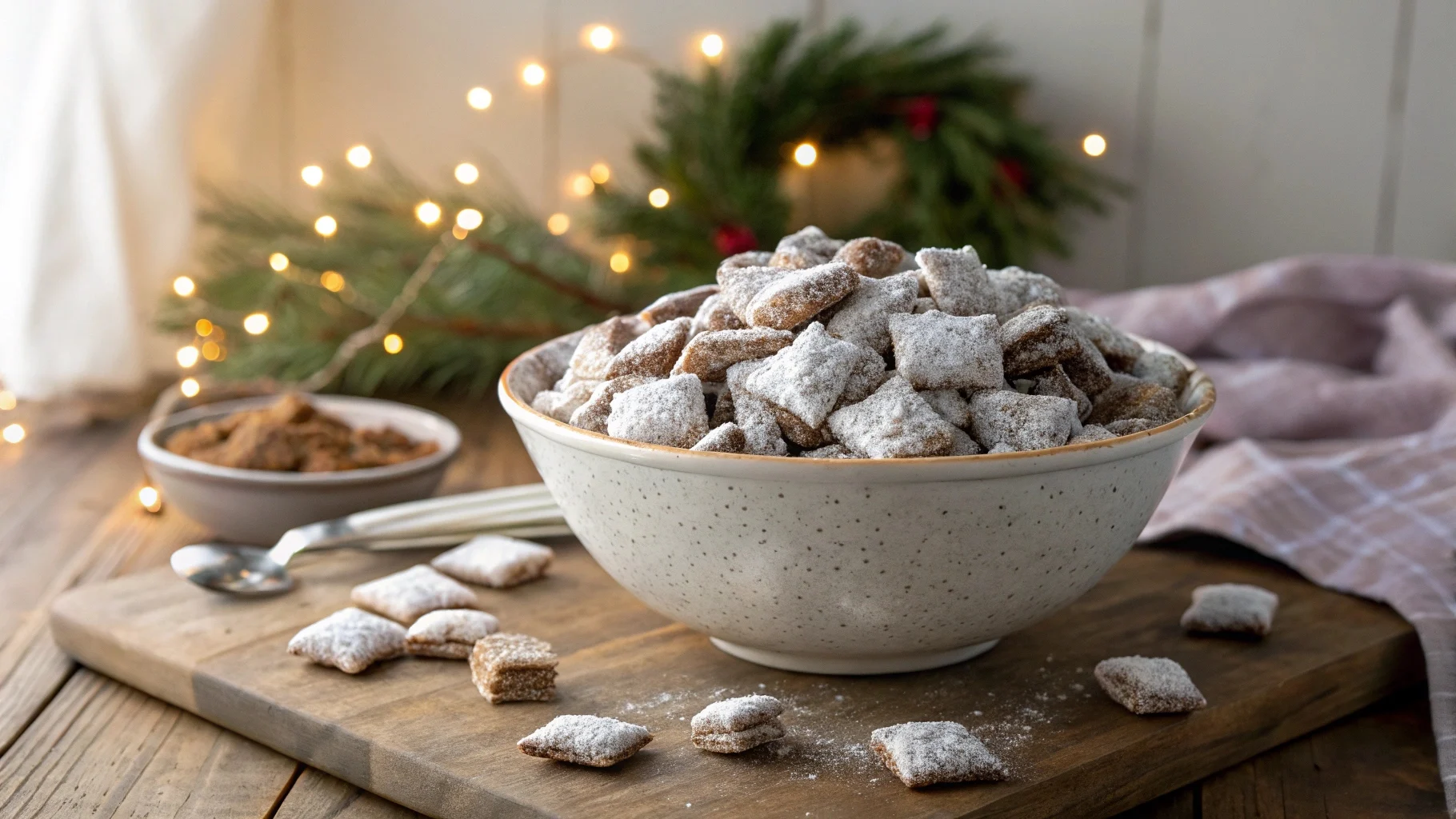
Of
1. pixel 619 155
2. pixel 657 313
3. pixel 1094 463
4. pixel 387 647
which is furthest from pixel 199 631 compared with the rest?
pixel 619 155

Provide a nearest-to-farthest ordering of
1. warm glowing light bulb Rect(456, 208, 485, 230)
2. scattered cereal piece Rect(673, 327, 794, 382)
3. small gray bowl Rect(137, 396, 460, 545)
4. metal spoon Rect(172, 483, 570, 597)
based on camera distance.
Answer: scattered cereal piece Rect(673, 327, 794, 382), metal spoon Rect(172, 483, 570, 597), small gray bowl Rect(137, 396, 460, 545), warm glowing light bulb Rect(456, 208, 485, 230)

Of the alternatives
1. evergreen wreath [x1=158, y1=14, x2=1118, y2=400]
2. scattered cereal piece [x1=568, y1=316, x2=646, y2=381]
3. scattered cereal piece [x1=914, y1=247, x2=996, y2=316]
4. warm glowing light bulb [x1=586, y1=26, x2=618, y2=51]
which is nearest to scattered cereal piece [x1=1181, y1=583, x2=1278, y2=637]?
scattered cereal piece [x1=914, y1=247, x2=996, y2=316]

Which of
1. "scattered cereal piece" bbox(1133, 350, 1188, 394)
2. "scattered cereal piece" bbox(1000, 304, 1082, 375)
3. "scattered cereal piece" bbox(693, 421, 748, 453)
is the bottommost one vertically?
"scattered cereal piece" bbox(1133, 350, 1188, 394)

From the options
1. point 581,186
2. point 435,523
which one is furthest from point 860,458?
point 581,186

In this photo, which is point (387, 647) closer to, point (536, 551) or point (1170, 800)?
point (536, 551)

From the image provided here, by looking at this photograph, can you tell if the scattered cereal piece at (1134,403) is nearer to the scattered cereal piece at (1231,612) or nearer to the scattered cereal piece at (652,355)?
the scattered cereal piece at (1231,612)

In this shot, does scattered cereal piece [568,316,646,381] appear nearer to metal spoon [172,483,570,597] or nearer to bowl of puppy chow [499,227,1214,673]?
bowl of puppy chow [499,227,1214,673]

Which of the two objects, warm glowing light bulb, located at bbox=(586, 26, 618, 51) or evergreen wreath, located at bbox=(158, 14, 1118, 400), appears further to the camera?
warm glowing light bulb, located at bbox=(586, 26, 618, 51)
